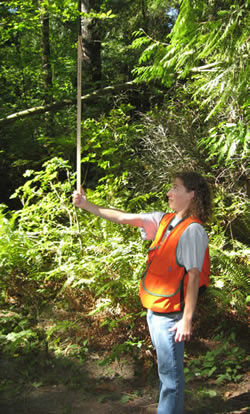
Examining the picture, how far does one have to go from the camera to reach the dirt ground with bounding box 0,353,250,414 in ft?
11.8

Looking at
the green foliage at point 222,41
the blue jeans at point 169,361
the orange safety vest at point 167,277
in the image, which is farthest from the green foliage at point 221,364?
the green foliage at point 222,41

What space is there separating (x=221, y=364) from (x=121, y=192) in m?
3.53

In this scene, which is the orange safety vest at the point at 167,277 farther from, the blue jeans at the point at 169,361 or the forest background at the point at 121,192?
the forest background at the point at 121,192

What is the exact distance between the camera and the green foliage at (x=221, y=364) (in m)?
4.06

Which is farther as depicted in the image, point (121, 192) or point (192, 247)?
point (121, 192)

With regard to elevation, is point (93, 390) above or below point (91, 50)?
below

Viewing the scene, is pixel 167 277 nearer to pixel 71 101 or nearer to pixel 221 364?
pixel 221 364

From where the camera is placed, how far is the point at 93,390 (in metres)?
3.93

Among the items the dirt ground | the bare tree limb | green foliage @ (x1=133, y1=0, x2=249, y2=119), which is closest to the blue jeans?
the dirt ground

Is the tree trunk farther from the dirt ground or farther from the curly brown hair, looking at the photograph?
the curly brown hair

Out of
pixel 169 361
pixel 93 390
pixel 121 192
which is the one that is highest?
pixel 121 192

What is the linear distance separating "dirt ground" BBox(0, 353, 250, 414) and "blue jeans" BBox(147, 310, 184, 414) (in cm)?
113

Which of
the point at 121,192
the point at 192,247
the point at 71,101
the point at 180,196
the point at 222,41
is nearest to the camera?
the point at 192,247

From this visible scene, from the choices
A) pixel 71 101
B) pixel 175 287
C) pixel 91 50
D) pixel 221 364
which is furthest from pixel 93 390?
pixel 91 50
